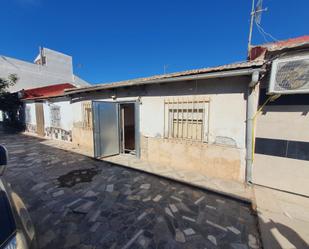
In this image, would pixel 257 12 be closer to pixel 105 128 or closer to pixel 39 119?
pixel 105 128

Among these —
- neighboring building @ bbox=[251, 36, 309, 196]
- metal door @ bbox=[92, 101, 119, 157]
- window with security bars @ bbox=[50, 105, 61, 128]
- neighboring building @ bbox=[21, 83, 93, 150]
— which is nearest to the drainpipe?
neighboring building @ bbox=[251, 36, 309, 196]

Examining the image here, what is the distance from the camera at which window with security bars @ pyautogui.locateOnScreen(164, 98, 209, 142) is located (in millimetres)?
4301

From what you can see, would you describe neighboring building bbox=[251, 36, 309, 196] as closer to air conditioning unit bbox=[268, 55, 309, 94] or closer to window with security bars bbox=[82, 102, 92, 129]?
air conditioning unit bbox=[268, 55, 309, 94]

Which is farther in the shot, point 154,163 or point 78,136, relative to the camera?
point 78,136

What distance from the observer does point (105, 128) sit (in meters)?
5.73

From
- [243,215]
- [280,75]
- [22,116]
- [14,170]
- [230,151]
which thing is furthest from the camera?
[22,116]

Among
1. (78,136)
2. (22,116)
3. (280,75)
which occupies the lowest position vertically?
(78,136)

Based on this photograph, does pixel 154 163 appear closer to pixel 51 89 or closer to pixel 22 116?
pixel 51 89

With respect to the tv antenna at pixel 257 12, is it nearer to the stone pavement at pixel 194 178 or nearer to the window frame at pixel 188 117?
the window frame at pixel 188 117

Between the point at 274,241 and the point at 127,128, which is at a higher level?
the point at 127,128

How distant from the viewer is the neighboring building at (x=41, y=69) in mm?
14812

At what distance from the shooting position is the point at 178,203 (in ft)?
10.1

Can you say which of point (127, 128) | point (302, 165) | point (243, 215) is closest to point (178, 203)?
point (243, 215)

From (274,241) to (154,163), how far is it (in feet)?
11.4
